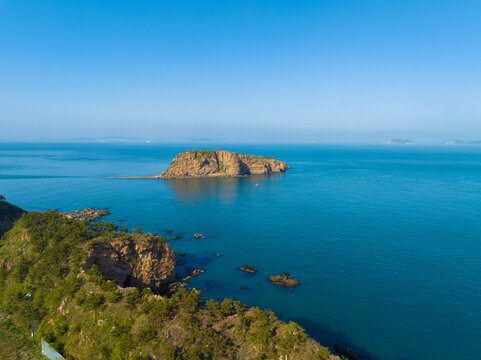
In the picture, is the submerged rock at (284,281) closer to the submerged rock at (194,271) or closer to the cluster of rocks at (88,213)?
the submerged rock at (194,271)

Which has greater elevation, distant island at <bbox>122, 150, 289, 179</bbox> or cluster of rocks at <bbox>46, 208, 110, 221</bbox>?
distant island at <bbox>122, 150, 289, 179</bbox>

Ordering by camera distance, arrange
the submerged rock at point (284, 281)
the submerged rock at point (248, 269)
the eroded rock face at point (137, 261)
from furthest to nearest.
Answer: the submerged rock at point (248, 269)
the submerged rock at point (284, 281)
the eroded rock face at point (137, 261)

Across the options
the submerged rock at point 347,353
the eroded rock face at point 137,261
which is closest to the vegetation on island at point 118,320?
the eroded rock face at point 137,261

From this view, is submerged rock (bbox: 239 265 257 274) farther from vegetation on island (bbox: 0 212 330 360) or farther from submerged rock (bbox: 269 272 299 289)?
vegetation on island (bbox: 0 212 330 360)

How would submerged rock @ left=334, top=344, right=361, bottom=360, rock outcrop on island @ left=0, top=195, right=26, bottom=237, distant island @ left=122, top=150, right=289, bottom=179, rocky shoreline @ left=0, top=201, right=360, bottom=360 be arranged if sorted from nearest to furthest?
submerged rock @ left=334, top=344, right=361, bottom=360, rocky shoreline @ left=0, top=201, right=360, bottom=360, rock outcrop on island @ left=0, top=195, right=26, bottom=237, distant island @ left=122, top=150, right=289, bottom=179

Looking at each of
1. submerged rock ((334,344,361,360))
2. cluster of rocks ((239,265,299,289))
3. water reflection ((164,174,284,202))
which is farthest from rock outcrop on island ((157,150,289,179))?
submerged rock ((334,344,361,360))

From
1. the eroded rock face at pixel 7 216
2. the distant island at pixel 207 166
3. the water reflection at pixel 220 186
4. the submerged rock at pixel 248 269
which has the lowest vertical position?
the submerged rock at pixel 248 269

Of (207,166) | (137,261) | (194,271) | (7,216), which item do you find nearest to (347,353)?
(194,271)

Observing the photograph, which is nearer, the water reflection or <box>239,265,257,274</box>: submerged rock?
<box>239,265,257,274</box>: submerged rock
